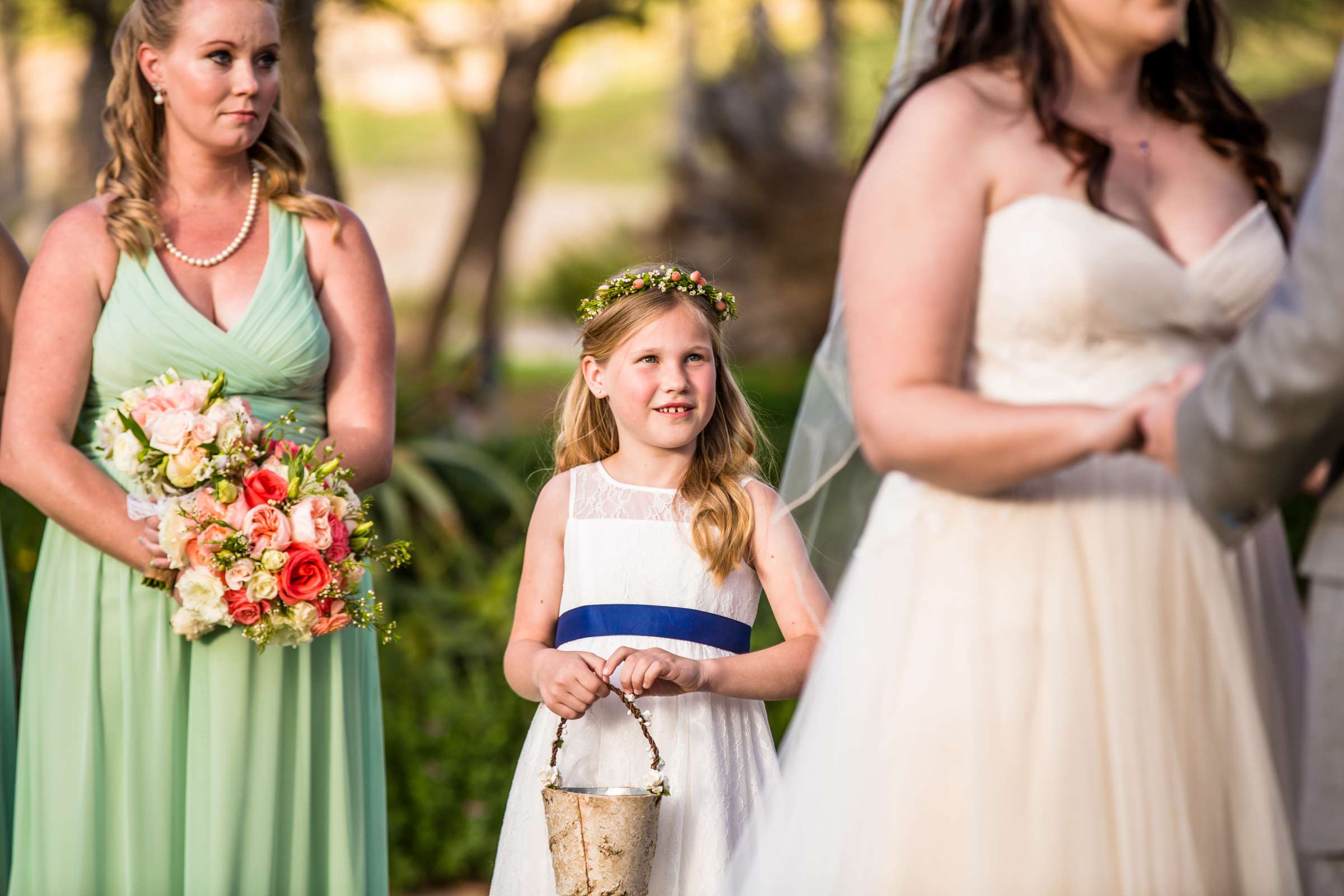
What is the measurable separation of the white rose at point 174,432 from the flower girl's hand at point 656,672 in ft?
3.41

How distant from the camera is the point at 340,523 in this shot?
326cm

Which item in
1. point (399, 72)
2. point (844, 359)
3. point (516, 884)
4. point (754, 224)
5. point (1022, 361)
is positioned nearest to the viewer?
point (1022, 361)

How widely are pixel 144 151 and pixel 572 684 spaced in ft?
5.67

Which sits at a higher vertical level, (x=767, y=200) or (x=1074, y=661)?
(x=767, y=200)

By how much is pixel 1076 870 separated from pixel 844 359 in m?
1.07

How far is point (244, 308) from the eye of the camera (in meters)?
3.52

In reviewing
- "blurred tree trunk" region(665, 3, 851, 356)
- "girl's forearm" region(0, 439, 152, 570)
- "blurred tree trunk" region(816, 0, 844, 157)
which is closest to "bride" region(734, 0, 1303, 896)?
"girl's forearm" region(0, 439, 152, 570)

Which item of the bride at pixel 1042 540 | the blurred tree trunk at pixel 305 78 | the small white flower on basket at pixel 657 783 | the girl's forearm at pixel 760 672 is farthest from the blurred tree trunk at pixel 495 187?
the bride at pixel 1042 540

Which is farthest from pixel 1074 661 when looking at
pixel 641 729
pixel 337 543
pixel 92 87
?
pixel 92 87

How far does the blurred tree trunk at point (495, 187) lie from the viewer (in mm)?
10477

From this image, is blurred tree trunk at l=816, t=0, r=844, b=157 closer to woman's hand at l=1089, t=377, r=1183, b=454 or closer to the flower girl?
the flower girl

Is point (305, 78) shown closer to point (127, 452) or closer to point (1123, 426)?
point (127, 452)

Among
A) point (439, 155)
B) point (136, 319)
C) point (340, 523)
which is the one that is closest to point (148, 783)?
point (340, 523)

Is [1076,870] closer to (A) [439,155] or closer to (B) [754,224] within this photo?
(B) [754,224]
